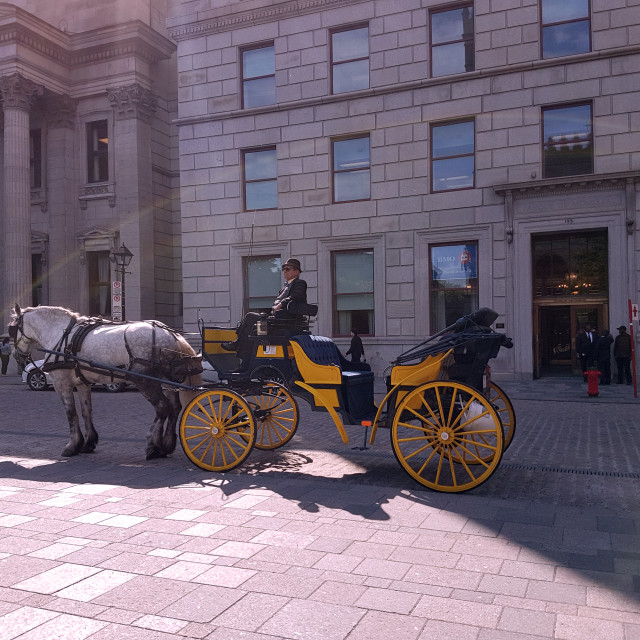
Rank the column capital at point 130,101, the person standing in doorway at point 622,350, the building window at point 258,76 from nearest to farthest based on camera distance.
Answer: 1. the person standing in doorway at point 622,350
2. the building window at point 258,76
3. the column capital at point 130,101

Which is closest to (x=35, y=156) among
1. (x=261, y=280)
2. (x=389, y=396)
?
(x=261, y=280)

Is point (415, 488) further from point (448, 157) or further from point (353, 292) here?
point (448, 157)

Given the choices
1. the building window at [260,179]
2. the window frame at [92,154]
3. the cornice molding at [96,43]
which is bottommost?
the building window at [260,179]

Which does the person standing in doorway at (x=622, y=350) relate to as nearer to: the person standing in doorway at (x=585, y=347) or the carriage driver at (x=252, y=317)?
the person standing in doorway at (x=585, y=347)

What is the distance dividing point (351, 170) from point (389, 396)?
1477cm

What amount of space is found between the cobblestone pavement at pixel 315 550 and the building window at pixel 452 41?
14.5 metres

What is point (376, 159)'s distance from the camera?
19328 millimetres

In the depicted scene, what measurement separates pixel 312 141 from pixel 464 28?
5658mm

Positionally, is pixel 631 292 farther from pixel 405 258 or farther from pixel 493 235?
pixel 405 258

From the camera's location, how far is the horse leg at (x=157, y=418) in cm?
739

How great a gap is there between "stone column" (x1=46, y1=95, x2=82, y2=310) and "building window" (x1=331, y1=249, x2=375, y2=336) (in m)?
13.2

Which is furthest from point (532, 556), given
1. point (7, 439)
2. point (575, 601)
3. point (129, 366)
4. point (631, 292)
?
point (631, 292)

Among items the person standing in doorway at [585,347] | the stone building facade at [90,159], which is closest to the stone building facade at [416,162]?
the person standing in doorway at [585,347]

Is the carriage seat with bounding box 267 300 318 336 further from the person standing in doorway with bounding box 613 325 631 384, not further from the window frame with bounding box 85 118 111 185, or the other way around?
the window frame with bounding box 85 118 111 185
